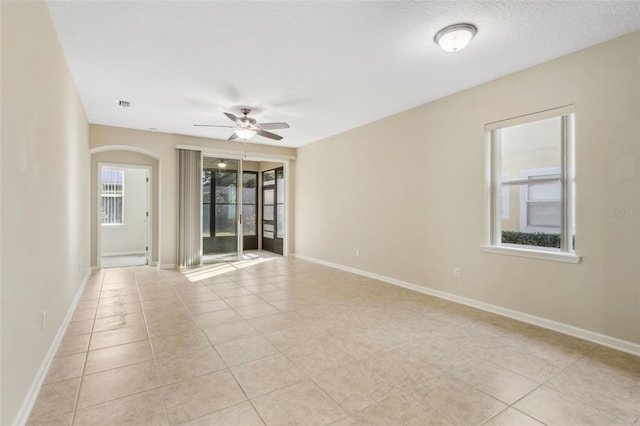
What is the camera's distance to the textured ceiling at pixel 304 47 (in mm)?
2570

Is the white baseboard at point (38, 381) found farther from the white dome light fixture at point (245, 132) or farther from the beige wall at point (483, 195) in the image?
the beige wall at point (483, 195)

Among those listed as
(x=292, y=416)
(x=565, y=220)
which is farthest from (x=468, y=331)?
(x=292, y=416)

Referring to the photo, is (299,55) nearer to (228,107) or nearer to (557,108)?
(228,107)

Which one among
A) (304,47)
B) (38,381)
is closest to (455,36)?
(304,47)

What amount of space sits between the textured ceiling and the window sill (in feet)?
6.72

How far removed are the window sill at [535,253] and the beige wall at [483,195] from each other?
0.22ft

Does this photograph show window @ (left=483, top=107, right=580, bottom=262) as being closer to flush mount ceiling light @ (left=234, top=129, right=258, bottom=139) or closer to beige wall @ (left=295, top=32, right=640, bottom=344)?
beige wall @ (left=295, top=32, right=640, bottom=344)

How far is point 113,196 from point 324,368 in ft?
27.6

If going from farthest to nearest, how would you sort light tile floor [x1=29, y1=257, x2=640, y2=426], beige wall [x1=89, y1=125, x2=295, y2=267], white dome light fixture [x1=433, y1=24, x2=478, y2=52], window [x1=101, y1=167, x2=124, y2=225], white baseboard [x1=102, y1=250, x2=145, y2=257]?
window [x1=101, y1=167, x2=124, y2=225] → white baseboard [x1=102, y1=250, x2=145, y2=257] → beige wall [x1=89, y1=125, x2=295, y2=267] → white dome light fixture [x1=433, y1=24, x2=478, y2=52] → light tile floor [x1=29, y1=257, x2=640, y2=426]

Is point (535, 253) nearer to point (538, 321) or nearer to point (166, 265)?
point (538, 321)

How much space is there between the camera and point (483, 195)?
3994mm

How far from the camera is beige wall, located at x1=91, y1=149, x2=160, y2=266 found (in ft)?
20.9

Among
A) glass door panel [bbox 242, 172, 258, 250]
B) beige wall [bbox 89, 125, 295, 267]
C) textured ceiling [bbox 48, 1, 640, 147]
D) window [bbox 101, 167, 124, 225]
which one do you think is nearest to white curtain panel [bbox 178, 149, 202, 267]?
beige wall [bbox 89, 125, 295, 267]

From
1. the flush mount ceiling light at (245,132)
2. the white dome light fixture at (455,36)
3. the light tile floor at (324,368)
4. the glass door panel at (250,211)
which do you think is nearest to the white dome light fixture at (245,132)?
the flush mount ceiling light at (245,132)
